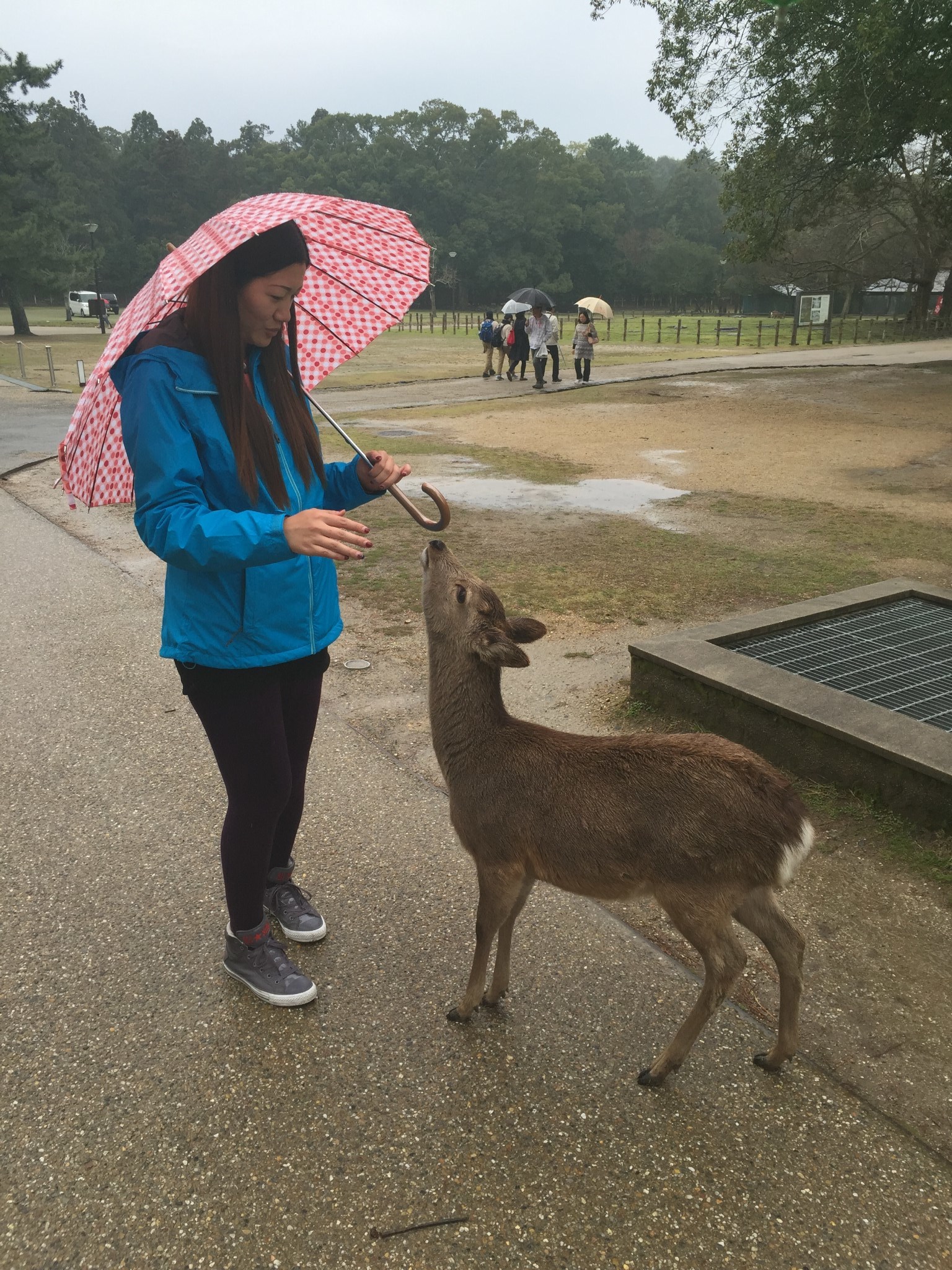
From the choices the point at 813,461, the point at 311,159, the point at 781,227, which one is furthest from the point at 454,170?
the point at 813,461

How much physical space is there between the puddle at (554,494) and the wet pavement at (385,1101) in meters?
6.07

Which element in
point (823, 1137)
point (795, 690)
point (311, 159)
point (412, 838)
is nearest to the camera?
point (823, 1137)

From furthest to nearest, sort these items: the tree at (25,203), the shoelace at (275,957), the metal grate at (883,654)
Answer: the tree at (25,203), the metal grate at (883,654), the shoelace at (275,957)

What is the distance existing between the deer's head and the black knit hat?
894mm

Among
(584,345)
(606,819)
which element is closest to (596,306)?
(584,345)

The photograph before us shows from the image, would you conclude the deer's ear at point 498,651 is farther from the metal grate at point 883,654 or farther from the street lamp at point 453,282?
the street lamp at point 453,282

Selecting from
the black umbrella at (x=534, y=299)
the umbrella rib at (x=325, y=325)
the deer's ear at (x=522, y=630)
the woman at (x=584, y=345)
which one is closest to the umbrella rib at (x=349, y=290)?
the umbrella rib at (x=325, y=325)

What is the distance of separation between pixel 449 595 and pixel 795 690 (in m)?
1.83

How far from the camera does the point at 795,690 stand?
386cm

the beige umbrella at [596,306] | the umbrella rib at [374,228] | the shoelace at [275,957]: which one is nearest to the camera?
the shoelace at [275,957]

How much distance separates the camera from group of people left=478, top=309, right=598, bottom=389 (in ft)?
63.7

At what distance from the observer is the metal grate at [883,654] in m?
3.98

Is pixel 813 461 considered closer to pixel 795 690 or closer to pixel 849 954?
pixel 795 690

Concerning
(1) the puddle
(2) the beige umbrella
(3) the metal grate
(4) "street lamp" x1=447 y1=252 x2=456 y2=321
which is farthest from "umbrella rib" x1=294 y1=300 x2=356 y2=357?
(4) "street lamp" x1=447 y1=252 x2=456 y2=321
